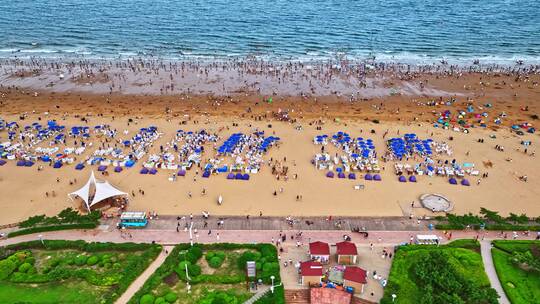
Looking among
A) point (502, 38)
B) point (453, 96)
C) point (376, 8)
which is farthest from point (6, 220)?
point (376, 8)

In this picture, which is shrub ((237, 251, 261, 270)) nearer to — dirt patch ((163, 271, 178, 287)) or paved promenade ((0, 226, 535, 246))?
paved promenade ((0, 226, 535, 246))

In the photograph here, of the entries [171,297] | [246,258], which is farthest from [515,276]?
[171,297]

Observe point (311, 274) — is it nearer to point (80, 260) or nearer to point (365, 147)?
point (80, 260)

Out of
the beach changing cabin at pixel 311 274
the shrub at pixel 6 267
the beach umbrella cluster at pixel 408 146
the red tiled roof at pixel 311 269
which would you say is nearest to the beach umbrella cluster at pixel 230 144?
the beach umbrella cluster at pixel 408 146

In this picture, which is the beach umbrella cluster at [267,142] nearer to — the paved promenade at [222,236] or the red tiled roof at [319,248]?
the paved promenade at [222,236]

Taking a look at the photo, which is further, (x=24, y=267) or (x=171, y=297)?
(x=24, y=267)
